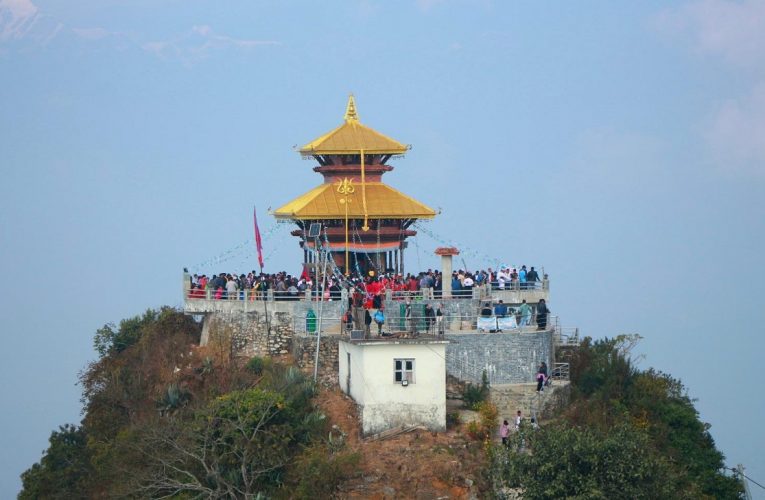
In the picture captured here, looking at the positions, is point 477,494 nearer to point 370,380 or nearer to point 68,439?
point 370,380

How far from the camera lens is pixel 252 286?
58031mm

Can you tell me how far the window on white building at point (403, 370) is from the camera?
50.6 metres

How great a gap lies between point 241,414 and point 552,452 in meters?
8.97

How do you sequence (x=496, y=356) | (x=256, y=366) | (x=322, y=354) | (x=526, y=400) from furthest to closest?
(x=256, y=366) < (x=322, y=354) < (x=496, y=356) < (x=526, y=400)

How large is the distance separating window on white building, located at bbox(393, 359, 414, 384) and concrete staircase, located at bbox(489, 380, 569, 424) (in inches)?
137

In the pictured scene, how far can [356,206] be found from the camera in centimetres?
6138

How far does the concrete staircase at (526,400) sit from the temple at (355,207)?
31.1ft

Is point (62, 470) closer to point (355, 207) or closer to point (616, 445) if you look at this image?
point (355, 207)

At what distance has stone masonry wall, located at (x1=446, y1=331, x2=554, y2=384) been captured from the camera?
176ft

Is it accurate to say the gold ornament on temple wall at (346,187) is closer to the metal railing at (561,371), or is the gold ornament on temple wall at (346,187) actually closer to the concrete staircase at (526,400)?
the metal railing at (561,371)

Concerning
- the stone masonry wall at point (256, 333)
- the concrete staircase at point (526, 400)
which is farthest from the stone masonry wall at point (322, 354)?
the concrete staircase at point (526, 400)

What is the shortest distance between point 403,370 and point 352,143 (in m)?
13.9

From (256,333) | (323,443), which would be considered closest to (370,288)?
(256,333)

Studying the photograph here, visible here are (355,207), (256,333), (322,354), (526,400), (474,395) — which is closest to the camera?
(474,395)
